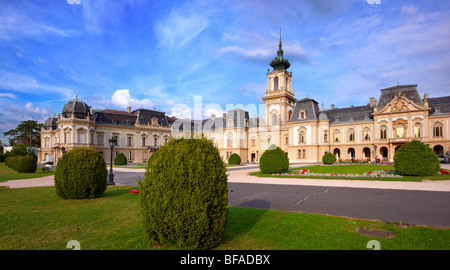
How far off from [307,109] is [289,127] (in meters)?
5.09

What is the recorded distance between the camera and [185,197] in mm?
4457

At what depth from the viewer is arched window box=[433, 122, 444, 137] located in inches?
1542

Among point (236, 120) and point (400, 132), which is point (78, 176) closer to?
point (400, 132)

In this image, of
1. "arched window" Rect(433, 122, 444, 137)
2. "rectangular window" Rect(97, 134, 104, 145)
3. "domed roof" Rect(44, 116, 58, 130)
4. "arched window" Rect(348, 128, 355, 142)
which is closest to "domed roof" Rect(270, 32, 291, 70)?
"arched window" Rect(348, 128, 355, 142)

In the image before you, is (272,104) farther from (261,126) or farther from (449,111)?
(449,111)

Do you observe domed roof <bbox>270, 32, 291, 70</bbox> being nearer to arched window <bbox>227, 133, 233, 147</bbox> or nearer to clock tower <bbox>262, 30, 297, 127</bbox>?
clock tower <bbox>262, 30, 297, 127</bbox>

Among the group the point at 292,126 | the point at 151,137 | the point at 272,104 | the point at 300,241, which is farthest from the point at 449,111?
the point at 151,137

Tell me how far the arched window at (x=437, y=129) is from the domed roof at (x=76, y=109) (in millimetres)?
66253

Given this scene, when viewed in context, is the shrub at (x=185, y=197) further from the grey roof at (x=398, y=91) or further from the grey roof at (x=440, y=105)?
the grey roof at (x=440, y=105)

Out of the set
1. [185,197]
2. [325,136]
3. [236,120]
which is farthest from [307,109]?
[185,197]

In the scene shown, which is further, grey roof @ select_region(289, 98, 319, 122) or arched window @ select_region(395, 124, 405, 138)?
grey roof @ select_region(289, 98, 319, 122)

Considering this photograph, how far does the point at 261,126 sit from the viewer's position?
5500 cm

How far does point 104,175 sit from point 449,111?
49854mm

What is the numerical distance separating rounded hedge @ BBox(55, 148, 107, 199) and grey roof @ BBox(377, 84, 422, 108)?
48.5 m
